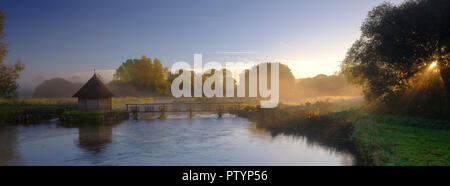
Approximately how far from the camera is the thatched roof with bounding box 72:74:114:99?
112ft

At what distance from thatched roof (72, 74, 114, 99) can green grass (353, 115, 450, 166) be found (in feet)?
88.3

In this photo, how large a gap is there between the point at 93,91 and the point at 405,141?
31058mm

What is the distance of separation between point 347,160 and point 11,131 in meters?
28.1

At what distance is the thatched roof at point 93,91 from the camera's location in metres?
34.0

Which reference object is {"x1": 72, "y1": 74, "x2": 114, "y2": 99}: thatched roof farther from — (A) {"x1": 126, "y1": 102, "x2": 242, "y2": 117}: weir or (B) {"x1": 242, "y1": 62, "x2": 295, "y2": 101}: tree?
(B) {"x1": 242, "y1": 62, "x2": 295, "y2": 101}: tree

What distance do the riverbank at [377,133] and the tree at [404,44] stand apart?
3.78 meters

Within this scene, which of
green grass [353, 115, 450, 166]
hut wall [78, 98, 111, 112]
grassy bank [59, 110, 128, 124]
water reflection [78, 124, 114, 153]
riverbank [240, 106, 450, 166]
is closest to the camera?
green grass [353, 115, 450, 166]

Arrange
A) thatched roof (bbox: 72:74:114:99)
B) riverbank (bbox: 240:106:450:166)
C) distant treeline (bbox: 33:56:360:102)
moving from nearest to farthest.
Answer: riverbank (bbox: 240:106:450:166) < thatched roof (bbox: 72:74:114:99) < distant treeline (bbox: 33:56:360:102)

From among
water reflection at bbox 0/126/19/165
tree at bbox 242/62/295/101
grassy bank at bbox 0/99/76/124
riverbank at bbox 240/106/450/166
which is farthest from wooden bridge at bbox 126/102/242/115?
tree at bbox 242/62/295/101

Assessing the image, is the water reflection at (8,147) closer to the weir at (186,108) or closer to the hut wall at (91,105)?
the hut wall at (91,105)

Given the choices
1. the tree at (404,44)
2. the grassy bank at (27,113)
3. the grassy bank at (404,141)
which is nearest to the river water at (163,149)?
the grassy bank at (404,141)

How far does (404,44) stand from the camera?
76.9 feet

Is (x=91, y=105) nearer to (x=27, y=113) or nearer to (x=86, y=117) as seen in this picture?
(x=86, y=117)
